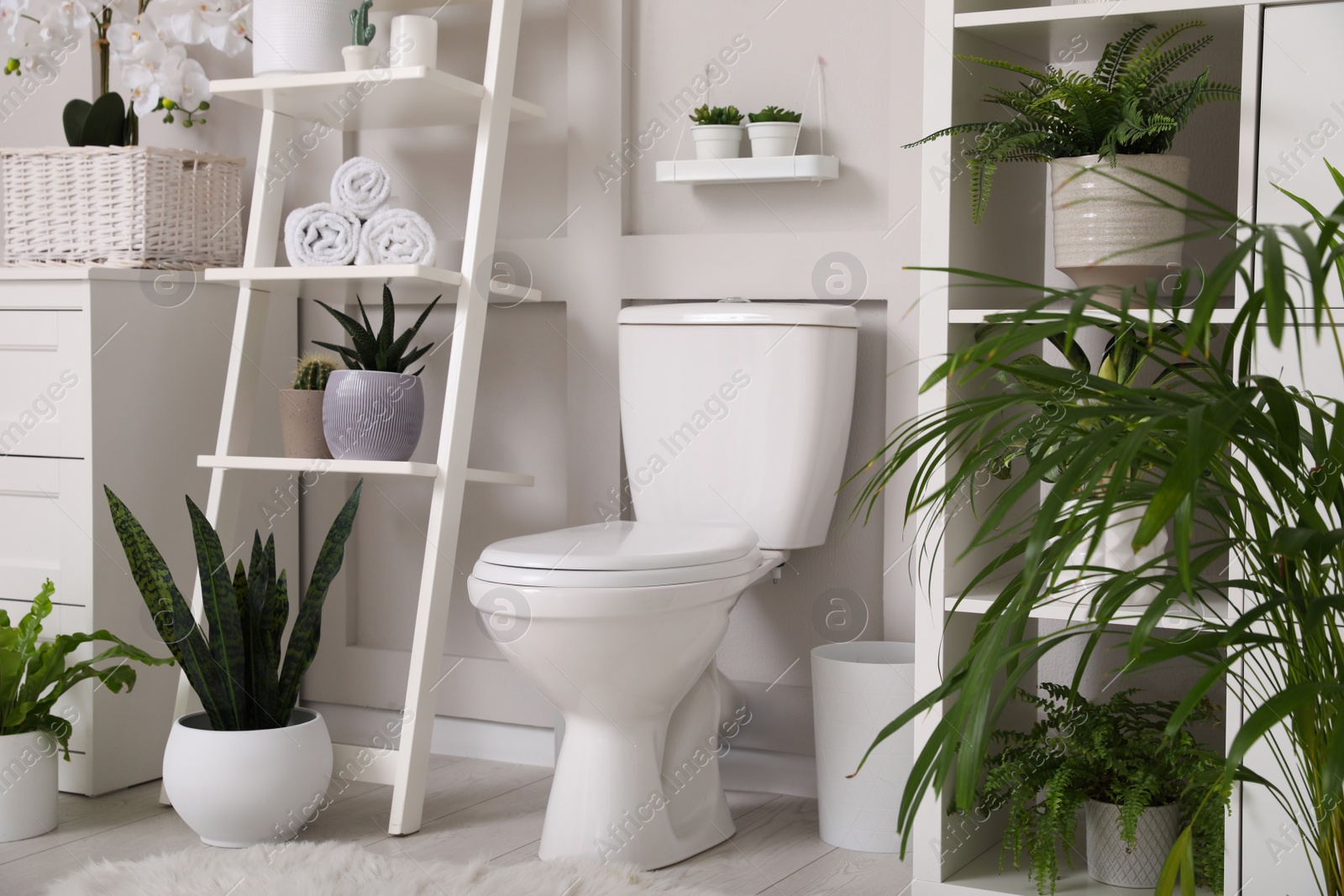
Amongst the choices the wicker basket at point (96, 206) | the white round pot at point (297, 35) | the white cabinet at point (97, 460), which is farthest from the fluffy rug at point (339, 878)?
the white round pot at point (297, 35)

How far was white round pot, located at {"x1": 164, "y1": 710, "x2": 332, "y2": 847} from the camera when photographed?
6.01ft

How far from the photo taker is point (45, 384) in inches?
82.7

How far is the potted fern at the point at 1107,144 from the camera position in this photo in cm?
148

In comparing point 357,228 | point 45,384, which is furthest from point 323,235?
point 45,384

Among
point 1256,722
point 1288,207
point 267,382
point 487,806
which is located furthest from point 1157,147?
point 267,382

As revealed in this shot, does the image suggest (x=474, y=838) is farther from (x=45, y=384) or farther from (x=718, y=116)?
(x=718, y=116)

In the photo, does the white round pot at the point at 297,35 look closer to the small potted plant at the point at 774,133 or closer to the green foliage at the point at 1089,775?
the small potted plant at the point at 774,133

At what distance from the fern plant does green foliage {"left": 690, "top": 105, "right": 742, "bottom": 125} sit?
59 centimetres

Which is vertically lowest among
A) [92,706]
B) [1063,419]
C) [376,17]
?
[92,706]

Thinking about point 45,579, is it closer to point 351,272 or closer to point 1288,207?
point 351,272

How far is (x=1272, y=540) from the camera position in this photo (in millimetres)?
855

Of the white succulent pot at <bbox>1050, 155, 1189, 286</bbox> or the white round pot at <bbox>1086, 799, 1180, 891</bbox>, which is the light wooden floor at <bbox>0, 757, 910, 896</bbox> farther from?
the white succulent pot at <bbox>1050, 155, 1189, 286</bbox>

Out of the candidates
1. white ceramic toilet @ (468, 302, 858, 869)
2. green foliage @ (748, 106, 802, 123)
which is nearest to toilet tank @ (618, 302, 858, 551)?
white ceramic toilet @ (468, 302, 858, 869)

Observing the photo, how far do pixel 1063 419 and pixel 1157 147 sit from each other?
81 cm
